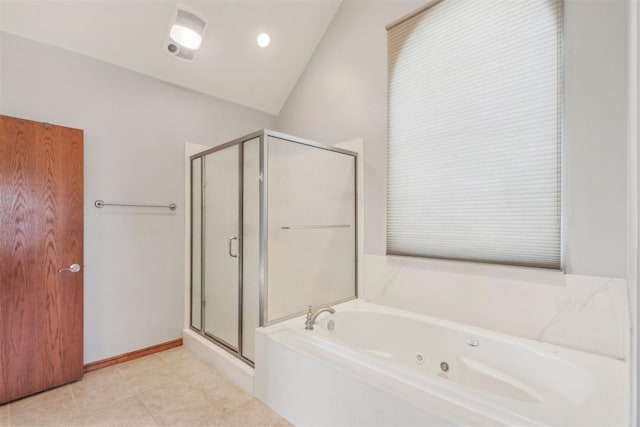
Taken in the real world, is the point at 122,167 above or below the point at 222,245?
above

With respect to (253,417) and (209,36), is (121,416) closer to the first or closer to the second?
(253,417)

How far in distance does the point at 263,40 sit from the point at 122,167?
1638mm

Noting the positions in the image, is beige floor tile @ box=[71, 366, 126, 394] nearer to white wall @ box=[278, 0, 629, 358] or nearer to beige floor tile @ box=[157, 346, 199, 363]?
beige floor tile @ box=[157, 346, 199, 363]

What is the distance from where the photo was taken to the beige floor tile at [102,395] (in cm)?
196

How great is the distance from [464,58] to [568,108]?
707 mm

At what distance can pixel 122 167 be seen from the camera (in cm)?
251

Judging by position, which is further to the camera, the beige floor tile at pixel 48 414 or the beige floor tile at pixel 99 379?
the beige floor tile at pixel 99 379

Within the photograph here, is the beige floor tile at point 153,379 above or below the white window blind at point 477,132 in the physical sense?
below

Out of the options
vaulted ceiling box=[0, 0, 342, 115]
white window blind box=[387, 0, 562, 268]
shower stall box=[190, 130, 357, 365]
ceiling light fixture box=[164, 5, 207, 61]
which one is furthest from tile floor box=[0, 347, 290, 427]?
ceiling light fixture box=[164, 5, 207, 61]

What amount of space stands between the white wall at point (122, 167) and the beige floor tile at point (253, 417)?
123 cm

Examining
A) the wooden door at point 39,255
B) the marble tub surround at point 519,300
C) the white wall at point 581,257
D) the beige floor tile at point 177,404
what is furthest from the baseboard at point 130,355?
the white wall at point 581,257

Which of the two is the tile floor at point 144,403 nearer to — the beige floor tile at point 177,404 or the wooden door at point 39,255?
the beige floor tile at point 177,404

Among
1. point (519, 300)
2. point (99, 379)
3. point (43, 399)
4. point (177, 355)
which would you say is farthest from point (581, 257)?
point (43, 399)

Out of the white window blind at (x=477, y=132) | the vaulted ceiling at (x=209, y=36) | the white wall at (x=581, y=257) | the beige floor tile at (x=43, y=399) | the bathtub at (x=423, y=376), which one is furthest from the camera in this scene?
the vaulted ceiling at (x=209, y=36)
